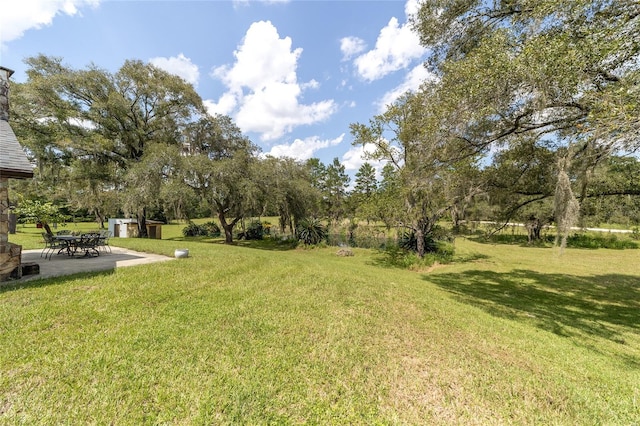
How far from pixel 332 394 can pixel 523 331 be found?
4442 mm

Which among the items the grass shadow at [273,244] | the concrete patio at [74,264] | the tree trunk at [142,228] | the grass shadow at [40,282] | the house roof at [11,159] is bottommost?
the grass shadow at [273,244]

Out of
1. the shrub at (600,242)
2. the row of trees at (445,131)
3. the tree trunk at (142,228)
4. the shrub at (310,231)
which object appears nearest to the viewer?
the row of trees at (445,131)

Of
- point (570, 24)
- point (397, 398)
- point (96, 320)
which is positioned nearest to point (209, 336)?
point (96, 320)

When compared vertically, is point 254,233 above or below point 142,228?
below

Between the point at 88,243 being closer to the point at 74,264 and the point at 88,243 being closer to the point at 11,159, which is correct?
the point at 74,264

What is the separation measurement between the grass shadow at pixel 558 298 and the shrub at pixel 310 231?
9.95 metres

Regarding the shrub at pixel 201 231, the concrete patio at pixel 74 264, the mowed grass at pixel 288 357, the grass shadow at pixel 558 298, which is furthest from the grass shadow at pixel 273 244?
the mowed grass at pixel 288 357

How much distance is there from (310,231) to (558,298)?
14626 millimetres

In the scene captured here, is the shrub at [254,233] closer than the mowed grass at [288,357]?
No

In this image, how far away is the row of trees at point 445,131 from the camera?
429 centimetres

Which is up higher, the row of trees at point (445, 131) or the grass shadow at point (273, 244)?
the row of trees at point (445, 131)

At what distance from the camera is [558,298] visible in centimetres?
798

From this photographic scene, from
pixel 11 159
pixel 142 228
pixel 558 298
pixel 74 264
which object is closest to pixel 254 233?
pixel 142 228

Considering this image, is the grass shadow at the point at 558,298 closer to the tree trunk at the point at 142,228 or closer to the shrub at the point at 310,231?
the shrub at the point at 310,231
